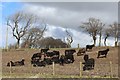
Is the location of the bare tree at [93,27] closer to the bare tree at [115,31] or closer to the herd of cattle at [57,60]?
the bare tree at [115,31]

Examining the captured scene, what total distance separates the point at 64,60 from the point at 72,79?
18317 millimetres

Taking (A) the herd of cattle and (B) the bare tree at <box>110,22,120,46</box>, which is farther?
(B) the bare tree at <box>110,22,120,46</box>

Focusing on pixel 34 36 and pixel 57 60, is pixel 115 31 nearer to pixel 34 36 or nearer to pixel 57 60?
pixel 34 36

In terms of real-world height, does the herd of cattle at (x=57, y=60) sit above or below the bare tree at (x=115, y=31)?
below

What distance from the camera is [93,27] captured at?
302 feet

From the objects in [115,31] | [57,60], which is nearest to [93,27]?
[115,31]

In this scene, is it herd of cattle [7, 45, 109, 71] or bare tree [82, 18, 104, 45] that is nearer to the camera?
herd of cattle [7, 45, 109, 71]

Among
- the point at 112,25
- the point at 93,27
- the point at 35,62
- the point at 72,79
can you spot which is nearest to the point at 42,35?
the point at 93,27

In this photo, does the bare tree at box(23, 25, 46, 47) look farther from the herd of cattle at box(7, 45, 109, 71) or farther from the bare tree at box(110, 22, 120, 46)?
the herd of cattle at box(7, 45, 109, 71)

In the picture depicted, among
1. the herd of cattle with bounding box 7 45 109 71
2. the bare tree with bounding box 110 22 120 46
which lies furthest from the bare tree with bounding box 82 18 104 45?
the herd of cattle with bounding box 7 45 109 71

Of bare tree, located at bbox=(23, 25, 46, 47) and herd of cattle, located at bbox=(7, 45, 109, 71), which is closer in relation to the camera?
herd of cattle, located at bbox=(7, 45, 109, 71)

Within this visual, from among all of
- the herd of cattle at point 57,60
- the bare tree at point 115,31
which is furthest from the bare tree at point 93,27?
the herd of cattle at point 57,60

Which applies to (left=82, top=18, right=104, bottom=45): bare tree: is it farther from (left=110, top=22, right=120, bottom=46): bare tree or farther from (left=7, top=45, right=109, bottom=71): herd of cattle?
(left=7, top=45, right=109, bottom=71): herd of cattle

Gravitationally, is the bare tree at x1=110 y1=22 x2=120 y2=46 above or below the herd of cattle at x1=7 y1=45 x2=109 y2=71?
above
